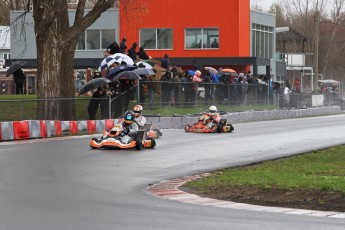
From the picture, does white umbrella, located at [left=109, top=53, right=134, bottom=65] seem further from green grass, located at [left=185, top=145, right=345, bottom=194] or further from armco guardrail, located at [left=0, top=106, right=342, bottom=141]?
green grass, located at [left=185, top=145, right=345, bottom=194]

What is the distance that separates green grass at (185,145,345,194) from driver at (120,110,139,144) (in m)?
4.56

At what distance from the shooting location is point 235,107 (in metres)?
41.4

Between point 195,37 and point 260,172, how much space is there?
46.6m

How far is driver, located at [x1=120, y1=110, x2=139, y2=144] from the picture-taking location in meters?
21.4

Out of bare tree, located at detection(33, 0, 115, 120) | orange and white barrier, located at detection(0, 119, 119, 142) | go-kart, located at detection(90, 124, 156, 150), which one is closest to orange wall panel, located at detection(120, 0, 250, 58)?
bare tree, located at detection(33, 0, 115, 120)

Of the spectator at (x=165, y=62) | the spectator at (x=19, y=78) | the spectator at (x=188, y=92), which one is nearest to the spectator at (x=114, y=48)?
the spectator at (x=188, y=92)

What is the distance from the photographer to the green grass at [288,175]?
12959 mm

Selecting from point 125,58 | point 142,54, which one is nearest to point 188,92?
point 125,58

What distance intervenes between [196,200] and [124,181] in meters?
2.80

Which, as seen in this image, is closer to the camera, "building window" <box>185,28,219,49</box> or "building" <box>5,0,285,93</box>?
"building" <box>5,0,285,93</box>

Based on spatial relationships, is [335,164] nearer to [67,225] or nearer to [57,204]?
[57,204]

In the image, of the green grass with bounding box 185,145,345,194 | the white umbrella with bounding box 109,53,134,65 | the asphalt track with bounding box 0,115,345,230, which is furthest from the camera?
the white umbrella with bounding box 109,53,134,65

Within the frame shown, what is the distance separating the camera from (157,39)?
6162cm

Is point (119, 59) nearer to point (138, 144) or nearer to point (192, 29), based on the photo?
point (138, 144)
